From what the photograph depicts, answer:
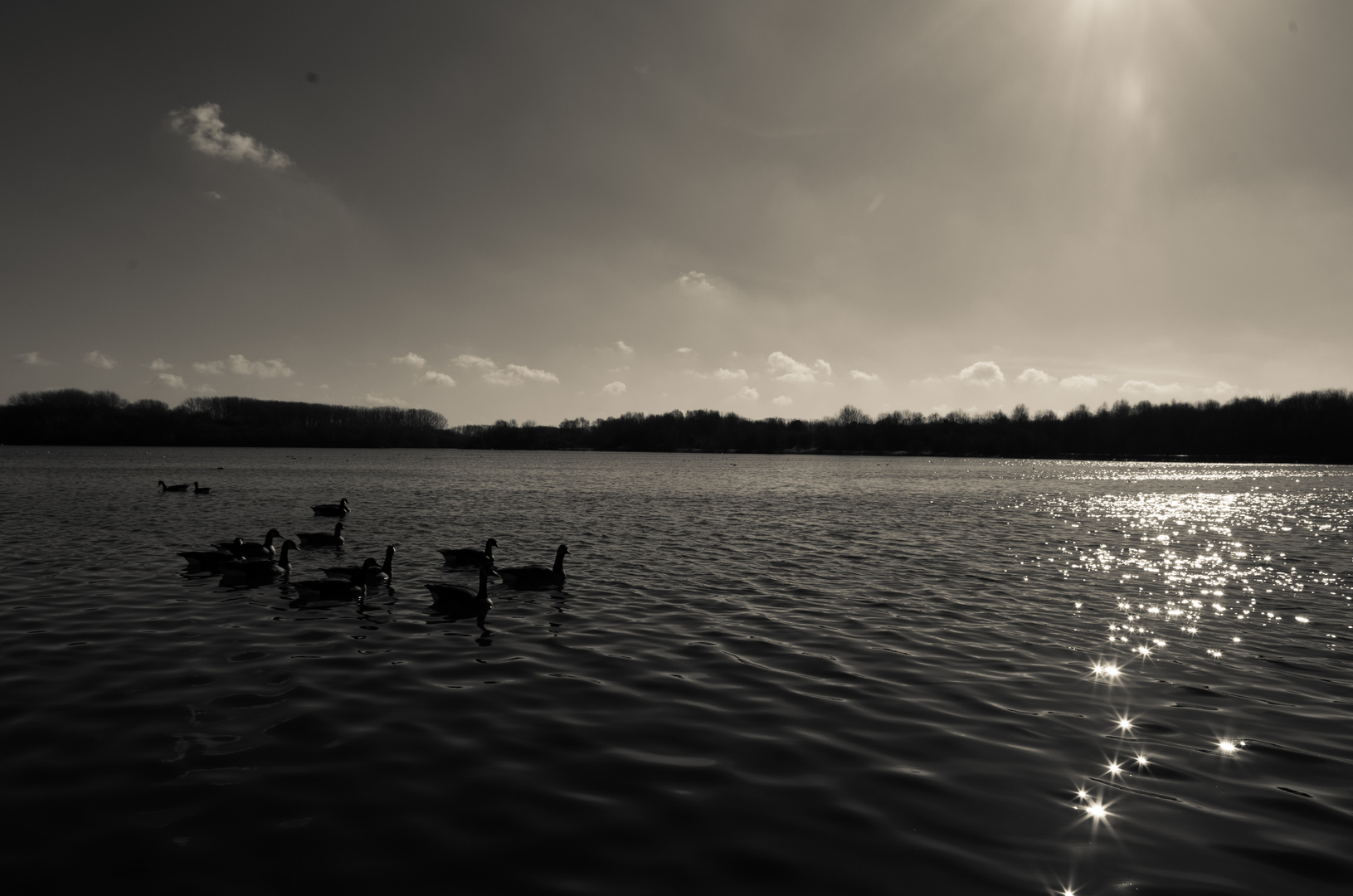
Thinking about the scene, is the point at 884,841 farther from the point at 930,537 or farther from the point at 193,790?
the point at 930,537

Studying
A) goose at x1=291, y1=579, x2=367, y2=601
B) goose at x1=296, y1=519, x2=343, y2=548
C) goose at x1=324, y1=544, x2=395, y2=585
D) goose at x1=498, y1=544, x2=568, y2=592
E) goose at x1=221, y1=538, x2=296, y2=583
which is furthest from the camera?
goose at x1=296, y1=519, x2=343, y2=548

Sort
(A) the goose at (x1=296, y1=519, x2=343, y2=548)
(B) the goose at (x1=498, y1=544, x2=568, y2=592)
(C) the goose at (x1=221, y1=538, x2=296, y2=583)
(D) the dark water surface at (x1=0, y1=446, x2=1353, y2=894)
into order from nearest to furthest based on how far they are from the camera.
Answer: (D) the dark water surface at (x1=0, y1=446, x2=1353, y2=894) < (B) the goose at (x1=498, y1=544, x2=568, y2=592) < (C) the goose at (x1=221, y1=538, x2=296, y2=583) < (A) the goose at (x1=296, y1=519, x2=343, y2=548)

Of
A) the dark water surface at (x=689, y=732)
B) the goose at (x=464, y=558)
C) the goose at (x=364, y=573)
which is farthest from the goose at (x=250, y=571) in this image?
the goose at (x=464, y=558)

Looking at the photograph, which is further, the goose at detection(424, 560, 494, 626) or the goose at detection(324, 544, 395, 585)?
the goose at detection(324, 544, 395, 585)

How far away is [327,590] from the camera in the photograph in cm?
1480

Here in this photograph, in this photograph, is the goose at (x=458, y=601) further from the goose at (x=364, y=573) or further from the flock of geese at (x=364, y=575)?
the goose at (x=364, y=573)

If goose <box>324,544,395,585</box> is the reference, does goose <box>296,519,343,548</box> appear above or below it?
below

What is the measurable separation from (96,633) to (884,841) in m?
13.4

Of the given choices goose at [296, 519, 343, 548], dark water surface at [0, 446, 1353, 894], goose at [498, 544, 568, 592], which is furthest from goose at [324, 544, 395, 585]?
goose at [296, 519, 343, 548]

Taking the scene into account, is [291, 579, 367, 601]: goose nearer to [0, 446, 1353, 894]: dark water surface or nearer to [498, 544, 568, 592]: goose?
[0, 446, 1353, 894]: dark water surface

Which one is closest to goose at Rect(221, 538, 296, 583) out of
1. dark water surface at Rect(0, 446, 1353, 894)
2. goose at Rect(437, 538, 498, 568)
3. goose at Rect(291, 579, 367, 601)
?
dark water surface at Rect(0, 446, 1353, 894)

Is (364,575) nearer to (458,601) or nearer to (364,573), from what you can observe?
(364,573)

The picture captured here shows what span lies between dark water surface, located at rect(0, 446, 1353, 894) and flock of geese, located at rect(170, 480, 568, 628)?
1.75ft

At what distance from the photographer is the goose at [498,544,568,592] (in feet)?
54.1
